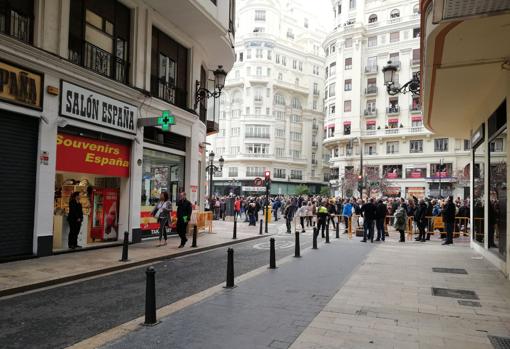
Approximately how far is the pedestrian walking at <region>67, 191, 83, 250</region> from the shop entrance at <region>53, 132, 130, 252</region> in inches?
1.0

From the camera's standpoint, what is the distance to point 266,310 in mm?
6246

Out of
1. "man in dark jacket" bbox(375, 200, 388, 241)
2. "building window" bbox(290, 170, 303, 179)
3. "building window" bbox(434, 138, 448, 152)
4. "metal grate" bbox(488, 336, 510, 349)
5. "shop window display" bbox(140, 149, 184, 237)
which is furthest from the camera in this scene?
"building window" bbox(290, 170, 303, 179)

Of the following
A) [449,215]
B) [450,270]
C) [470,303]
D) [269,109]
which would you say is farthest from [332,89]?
[470,303]

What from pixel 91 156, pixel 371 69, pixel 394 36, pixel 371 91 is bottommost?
pixel 91 156

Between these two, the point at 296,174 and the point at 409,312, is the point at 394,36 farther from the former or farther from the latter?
the point at 409,312

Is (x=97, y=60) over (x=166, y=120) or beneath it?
over

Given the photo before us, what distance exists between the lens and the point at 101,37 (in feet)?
43.3

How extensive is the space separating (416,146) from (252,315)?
56.3 metres

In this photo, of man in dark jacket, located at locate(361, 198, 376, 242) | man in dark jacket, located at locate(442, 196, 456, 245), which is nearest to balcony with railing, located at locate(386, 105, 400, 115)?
man in dark jacket, located at locate(361, 198, 376, 242)

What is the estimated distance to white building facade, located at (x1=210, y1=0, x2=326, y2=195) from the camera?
73250mm

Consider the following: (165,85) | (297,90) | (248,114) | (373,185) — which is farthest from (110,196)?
(297,90)

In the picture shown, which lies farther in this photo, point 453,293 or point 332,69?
point 332,69

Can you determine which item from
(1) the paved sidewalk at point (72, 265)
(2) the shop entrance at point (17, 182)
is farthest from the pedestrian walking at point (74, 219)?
(2) the shop entrance at point (17, 182)

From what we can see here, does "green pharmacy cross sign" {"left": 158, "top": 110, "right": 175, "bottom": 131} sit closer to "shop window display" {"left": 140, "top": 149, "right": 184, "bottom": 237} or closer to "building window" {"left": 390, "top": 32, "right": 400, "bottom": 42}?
"shop window display" {"left": 140, "top": 149, "right": 184, "bottom": 237}
